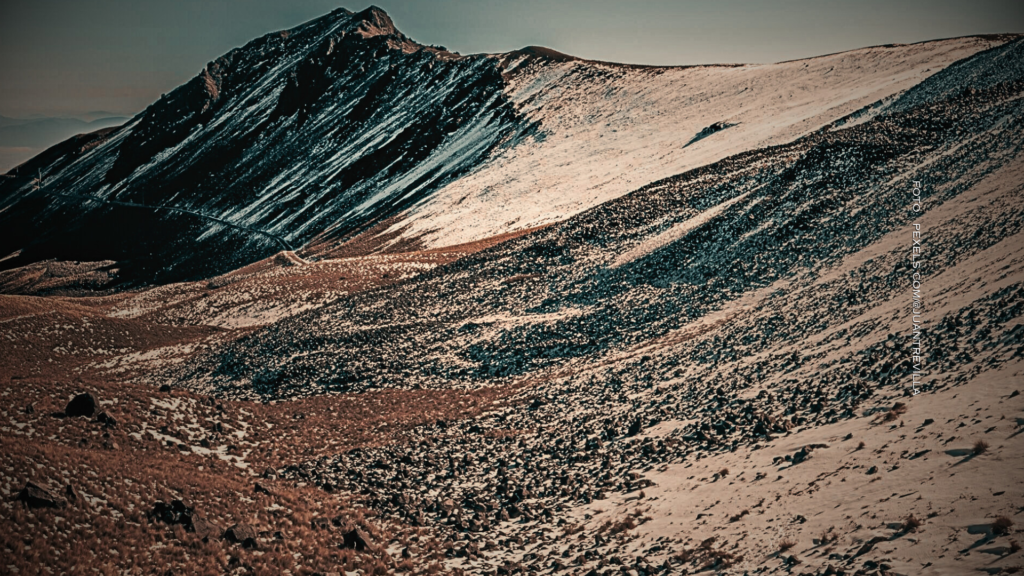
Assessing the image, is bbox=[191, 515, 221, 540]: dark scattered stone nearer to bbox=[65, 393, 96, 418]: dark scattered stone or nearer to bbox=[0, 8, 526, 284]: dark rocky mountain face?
bbox=[65, 393, 96, 418]: dark scattered stone

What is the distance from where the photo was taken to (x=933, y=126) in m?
37.5

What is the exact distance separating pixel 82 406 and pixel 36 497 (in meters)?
7.88

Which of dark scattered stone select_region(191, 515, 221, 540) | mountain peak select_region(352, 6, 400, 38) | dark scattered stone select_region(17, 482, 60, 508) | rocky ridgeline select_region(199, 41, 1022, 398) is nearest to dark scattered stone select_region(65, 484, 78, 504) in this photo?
dark scattered stone select_region(17, 482, 60, 508)

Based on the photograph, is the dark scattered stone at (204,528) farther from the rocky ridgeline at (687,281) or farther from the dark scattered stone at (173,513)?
the rocky ridgeline at (687,281)

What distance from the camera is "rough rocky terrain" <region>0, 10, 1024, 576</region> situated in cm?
1316

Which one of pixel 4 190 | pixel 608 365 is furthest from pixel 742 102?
pixel 4 190

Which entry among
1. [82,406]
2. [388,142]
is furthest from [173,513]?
[388,142]

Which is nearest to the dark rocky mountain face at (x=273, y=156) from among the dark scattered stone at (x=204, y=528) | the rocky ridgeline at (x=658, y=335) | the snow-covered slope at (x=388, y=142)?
the snow-covered slope at (x=388, y=142)

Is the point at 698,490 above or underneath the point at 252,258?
underneath

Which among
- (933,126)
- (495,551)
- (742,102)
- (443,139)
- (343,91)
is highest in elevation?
(343,91)

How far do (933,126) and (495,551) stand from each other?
135ft

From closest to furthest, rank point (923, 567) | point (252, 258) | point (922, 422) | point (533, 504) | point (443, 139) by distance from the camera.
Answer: point (923, 567)
point (922, 422)
point (533, 504)
point (252, 258)
point (443, 139)

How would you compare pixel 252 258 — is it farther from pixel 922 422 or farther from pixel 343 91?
pixel 922 422

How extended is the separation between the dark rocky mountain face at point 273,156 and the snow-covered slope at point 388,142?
0.61 meters
